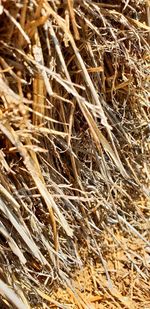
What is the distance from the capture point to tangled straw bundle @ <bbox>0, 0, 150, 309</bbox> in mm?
854

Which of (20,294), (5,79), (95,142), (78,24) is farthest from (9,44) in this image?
(20,294)

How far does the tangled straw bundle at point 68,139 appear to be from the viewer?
0.85m

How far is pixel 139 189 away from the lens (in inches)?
48.7

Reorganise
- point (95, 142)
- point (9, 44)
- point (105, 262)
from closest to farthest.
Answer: point (9, 44) < point (95, 142) < point (105, 262)

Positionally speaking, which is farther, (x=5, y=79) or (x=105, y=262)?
(x=105, y=262)

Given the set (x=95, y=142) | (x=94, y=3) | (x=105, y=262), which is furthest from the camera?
(x=105, y=262)

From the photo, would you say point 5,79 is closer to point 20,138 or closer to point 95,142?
point 20,138

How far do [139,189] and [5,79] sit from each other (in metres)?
0.48

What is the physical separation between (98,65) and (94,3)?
0.40 ft

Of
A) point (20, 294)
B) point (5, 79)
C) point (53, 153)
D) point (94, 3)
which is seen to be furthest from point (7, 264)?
point (94, 3)

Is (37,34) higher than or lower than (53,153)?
higher

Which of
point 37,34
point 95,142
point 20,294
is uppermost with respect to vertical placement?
point 37,34

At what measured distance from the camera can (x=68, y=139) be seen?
3.17 ft

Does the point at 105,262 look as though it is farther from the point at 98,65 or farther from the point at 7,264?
the point at 98,65
